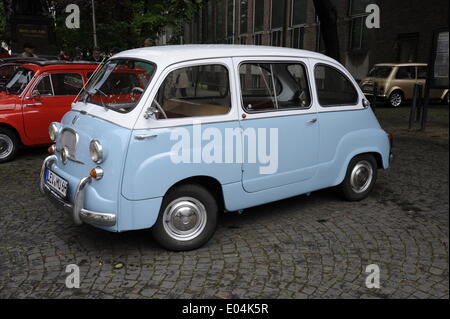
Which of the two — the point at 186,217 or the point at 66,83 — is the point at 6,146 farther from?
the point at 186,217

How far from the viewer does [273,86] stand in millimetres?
4863

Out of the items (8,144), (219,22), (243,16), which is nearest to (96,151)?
(8,144)

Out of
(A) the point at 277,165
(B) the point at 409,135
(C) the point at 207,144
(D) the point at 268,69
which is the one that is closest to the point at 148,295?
(C) the point at 207,144

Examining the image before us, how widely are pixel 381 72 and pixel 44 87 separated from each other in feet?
46.4

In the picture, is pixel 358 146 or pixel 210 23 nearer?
pixel 358 146

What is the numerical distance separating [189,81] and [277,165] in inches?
51.4

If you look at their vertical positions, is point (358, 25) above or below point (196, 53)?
above

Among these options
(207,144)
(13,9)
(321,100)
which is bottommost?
(207,144)

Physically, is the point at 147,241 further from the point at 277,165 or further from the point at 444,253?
the point at 444,253

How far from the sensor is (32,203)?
5.77m

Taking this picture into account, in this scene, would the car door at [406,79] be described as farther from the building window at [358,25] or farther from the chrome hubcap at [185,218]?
the chrome hubcap at [185,218]

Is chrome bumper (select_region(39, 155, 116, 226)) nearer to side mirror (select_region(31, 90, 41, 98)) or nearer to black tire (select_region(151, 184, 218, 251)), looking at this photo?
black tire (select_region(151, 184, 218, 251))

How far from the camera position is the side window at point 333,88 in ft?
16.8

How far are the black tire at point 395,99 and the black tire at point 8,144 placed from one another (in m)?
13.9
